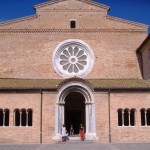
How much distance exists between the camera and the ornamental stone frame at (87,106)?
Answer: 26094 millimetres

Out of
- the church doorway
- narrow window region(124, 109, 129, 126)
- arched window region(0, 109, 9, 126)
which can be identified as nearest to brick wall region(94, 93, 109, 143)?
narrow window region(124, 109, 129, 126)

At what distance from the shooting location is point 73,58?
99.8 feet

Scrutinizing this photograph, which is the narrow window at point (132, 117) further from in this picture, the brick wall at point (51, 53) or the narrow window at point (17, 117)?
the narrow window at point (17, 117)

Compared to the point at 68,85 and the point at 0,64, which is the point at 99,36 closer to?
the point at 68,85

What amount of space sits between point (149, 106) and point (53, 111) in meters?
7.52

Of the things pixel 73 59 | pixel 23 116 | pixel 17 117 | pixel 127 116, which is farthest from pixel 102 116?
pixel 17 117

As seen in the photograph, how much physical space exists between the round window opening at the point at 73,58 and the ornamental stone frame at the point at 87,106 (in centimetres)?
345

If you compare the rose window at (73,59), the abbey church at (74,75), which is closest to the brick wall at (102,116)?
the abbey church at (74,75)

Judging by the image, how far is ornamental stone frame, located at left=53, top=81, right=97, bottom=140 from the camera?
85.6 feet

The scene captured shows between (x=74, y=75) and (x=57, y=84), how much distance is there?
3.19m

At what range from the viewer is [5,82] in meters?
27.9

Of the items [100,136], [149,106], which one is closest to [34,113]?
[100,136]

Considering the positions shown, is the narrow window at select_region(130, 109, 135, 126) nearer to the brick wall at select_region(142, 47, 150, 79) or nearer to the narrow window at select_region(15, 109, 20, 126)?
the brick wall at select_region(142, 47, 150, 79)

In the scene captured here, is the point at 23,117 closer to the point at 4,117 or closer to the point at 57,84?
the point at 4,117
